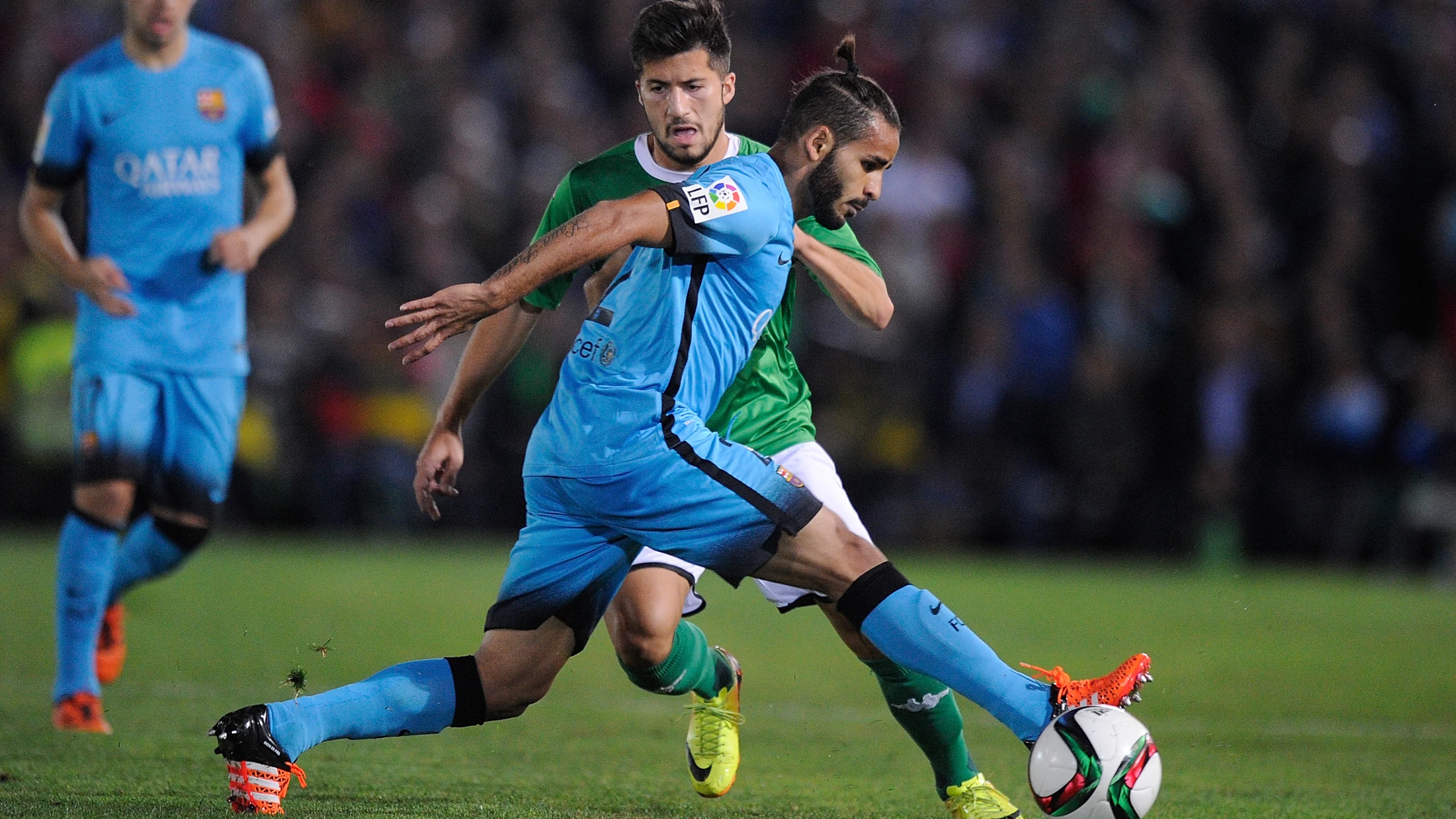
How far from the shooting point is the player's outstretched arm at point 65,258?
6418 millimetres

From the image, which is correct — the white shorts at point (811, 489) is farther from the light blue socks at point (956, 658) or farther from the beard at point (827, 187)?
the beard at point (827, 187)

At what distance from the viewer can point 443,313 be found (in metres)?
3.86

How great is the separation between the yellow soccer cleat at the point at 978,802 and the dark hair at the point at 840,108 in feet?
6.08

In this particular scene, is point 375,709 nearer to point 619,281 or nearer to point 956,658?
point 619,281

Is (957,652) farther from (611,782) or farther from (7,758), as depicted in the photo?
(7,758)

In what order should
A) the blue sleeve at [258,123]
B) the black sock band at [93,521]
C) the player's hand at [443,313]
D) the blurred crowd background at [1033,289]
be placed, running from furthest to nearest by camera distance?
1. the blurred crowd background at [1033,289]
2. the blue sleeve at [258,123]
3. the black sock band at [93,521]
4. the player's hand at [443,313]

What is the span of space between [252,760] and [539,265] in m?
1.49

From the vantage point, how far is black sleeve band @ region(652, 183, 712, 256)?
408cm

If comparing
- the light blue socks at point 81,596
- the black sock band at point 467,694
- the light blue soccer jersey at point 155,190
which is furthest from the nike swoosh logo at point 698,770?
the light blue soccer jersey at point 155,190

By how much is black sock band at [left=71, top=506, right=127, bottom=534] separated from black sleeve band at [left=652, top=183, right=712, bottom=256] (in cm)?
324

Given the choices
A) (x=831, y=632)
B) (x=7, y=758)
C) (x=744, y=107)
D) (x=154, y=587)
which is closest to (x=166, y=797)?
(x=7, y=758)

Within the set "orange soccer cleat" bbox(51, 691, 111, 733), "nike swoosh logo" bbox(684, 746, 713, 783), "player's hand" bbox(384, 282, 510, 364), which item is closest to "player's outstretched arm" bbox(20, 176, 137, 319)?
"orange soccer cleat" bbox(51, 691, 111, 733)

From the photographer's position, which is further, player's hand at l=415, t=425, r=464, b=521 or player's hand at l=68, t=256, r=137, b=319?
player's hand at l=68, t=256, r=137, b=319

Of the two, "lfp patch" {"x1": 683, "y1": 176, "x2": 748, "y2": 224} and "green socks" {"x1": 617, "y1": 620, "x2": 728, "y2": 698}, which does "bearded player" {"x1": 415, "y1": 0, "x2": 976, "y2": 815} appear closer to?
"green socks" {"x1": 617, "y1": 620, "x2": 728, "y2": 698}
